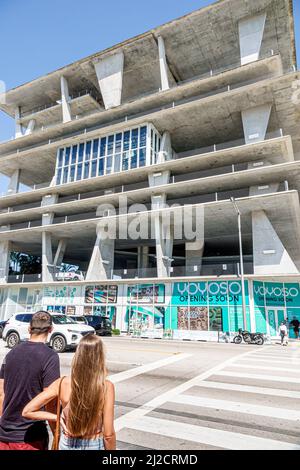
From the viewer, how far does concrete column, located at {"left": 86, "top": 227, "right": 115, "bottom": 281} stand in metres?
30.3

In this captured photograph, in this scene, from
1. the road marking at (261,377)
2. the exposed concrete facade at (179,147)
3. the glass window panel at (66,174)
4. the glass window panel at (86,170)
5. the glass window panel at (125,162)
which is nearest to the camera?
the road marking at (261,377)

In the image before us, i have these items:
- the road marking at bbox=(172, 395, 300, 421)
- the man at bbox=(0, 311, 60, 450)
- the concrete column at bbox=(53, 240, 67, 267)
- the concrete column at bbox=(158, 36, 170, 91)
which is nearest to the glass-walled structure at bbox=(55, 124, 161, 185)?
the concrete column at bbox=(158, 36, 170, 91)

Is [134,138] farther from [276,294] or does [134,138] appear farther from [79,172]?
[276,294]

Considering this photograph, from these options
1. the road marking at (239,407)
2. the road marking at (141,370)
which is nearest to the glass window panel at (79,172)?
the road marking at (141,370)

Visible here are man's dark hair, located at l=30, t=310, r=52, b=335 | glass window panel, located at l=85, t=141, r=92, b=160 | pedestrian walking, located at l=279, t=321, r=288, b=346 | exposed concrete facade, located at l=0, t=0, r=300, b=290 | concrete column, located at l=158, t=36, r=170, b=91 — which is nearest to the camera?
man's dark hair, located at l=30, t=310, r=52, b=335

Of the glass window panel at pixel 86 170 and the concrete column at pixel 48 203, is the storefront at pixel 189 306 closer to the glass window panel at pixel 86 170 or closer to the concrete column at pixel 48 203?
the concrete column at pixel 48 203

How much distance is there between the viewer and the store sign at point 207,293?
24.4m

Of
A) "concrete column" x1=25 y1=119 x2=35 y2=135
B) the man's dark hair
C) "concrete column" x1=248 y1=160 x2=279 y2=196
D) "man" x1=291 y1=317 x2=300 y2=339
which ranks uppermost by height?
"concrete column" x1=25 y1=119 x2=35 y2=135

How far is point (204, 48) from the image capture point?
32.8 meters

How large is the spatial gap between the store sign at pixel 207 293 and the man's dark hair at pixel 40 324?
76.1 ft

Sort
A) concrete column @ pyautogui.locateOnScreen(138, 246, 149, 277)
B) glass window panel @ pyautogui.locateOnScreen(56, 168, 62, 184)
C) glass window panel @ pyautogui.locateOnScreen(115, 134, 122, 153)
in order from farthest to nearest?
concrete column @ pyautogui.locateOnScreen(138, 246, 149, 277) < glass window panel @ pyautogui.locateOnScreen(56, 168, 62, 184) < glass window panel @ pyautogui.locateOnScreen(115, 134, 122, 153)

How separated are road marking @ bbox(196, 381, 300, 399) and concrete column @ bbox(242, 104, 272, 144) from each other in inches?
991

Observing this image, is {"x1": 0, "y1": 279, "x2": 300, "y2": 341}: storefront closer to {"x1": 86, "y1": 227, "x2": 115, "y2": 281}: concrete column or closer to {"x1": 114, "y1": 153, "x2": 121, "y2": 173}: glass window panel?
{"x1": 86, "y1": 227, "x2": 115, "y2": 281}: concrete column

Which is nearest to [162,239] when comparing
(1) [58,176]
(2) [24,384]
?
(1) [58,176]
